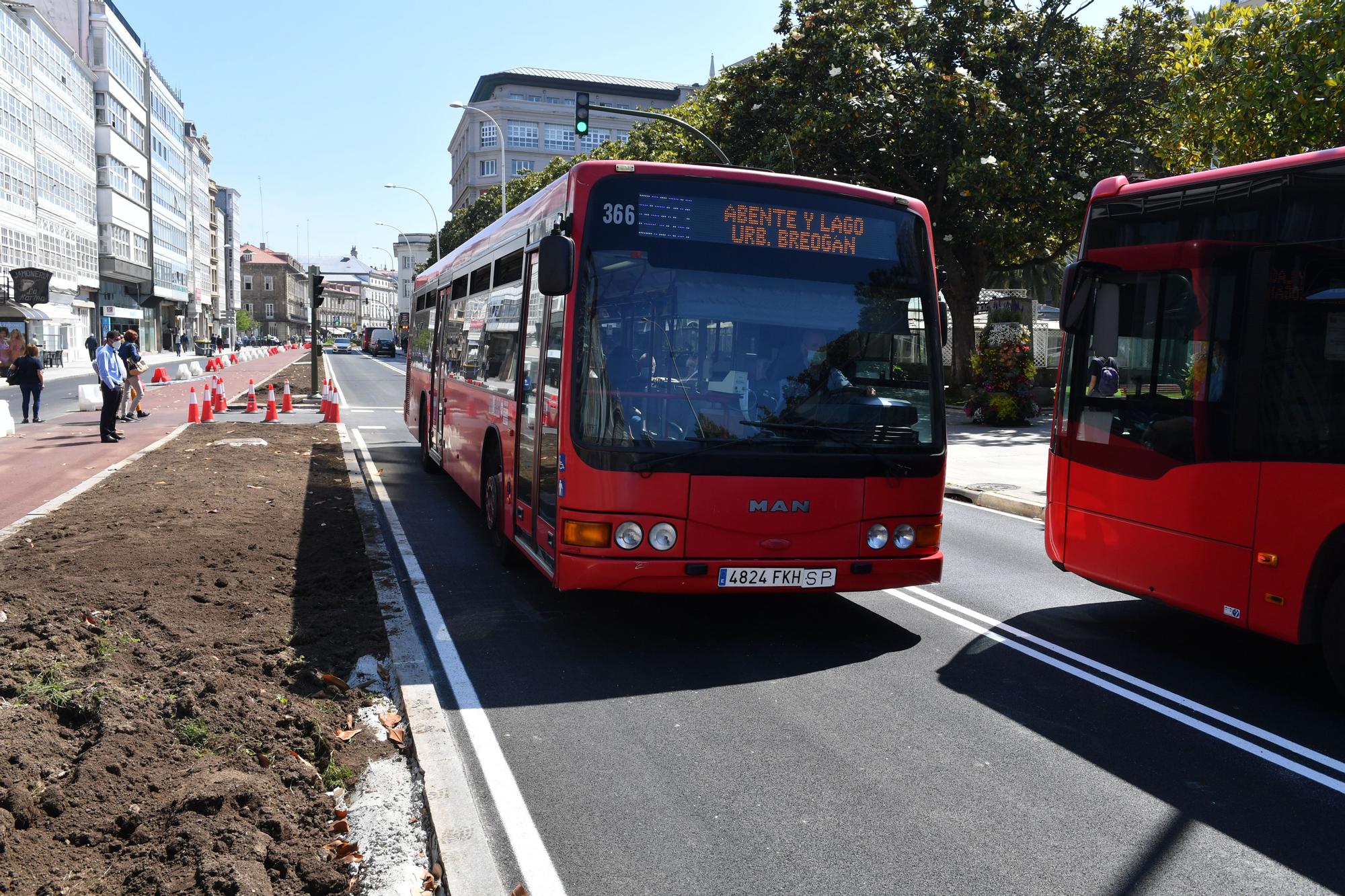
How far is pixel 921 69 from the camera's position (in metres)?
27.9

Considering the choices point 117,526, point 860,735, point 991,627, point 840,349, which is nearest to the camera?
point 860,735

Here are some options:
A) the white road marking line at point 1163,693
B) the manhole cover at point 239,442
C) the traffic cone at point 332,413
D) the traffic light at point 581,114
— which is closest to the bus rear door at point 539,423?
the white road marking line at point 1163,693

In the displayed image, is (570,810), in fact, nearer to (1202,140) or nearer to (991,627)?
(991,627)

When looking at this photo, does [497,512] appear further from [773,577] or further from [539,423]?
[773,577]

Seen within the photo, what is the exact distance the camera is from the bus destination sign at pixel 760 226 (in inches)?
263

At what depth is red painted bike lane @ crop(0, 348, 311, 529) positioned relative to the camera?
41.1ft

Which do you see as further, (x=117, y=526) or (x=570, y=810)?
(x=117, y=526)

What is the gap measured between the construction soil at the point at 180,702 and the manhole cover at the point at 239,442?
7.04m

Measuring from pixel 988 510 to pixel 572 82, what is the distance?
108 meters

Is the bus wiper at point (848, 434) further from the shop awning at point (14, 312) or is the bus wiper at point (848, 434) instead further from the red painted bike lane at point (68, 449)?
the shop awning at point (14, 312)

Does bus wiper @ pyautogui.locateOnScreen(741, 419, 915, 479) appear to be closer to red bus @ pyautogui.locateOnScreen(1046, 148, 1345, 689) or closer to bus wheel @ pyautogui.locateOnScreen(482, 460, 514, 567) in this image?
red bus @ pyautogui.locateOnScreen(1046, 148, 1345, 689)

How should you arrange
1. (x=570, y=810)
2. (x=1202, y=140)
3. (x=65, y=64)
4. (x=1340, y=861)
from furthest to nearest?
1. (x=65, y=64)
2. (x=1202, y=140)
3. (x=570, y=810)
4. (x=1340, y=861)

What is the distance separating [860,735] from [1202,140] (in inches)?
564

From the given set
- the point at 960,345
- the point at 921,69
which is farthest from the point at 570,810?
the point at 960,345
